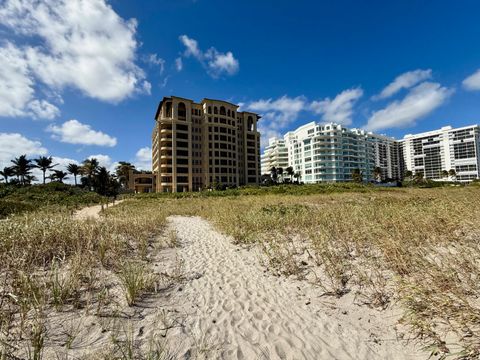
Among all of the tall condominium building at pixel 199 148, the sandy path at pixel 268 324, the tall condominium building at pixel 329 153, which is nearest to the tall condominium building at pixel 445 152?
the tall condominium building at pixel 329 153

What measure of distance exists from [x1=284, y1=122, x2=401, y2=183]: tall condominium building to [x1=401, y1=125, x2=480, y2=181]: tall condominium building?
158ft

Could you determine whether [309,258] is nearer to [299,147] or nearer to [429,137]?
[299,147]

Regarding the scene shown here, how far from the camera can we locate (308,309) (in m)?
3.95

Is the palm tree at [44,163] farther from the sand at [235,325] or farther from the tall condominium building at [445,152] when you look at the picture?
the tall condominium building at [445,152]

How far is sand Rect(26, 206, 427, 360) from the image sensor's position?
112 inches

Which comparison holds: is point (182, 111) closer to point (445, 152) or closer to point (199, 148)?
point (199, 148)

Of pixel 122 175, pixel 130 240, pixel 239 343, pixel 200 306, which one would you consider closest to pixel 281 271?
pixel 200 306

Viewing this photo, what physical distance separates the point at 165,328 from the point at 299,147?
366ft

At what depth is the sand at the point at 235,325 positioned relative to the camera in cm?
284

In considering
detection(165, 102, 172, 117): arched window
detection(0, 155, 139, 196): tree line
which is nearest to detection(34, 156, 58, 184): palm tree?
detection(0, 155, 139, 196): tree line

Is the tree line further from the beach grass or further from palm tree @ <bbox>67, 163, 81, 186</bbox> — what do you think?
the beach grass

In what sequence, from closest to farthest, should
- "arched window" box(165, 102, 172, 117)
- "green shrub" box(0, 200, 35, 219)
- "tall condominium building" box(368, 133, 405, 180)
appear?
"green shrub" box(0, 200, 35, 219), "arched window" box(165, 102, 172, 117), "tall condominium building" box(368, 133, 405, 180)

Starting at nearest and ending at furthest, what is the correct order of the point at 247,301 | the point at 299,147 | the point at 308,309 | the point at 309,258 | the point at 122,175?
the point at 308,309 → the point at 247,301 → the point at 309,258 → the point at 122,175 → the point at 299,147

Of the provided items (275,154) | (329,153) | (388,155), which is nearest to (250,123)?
(329,153)
